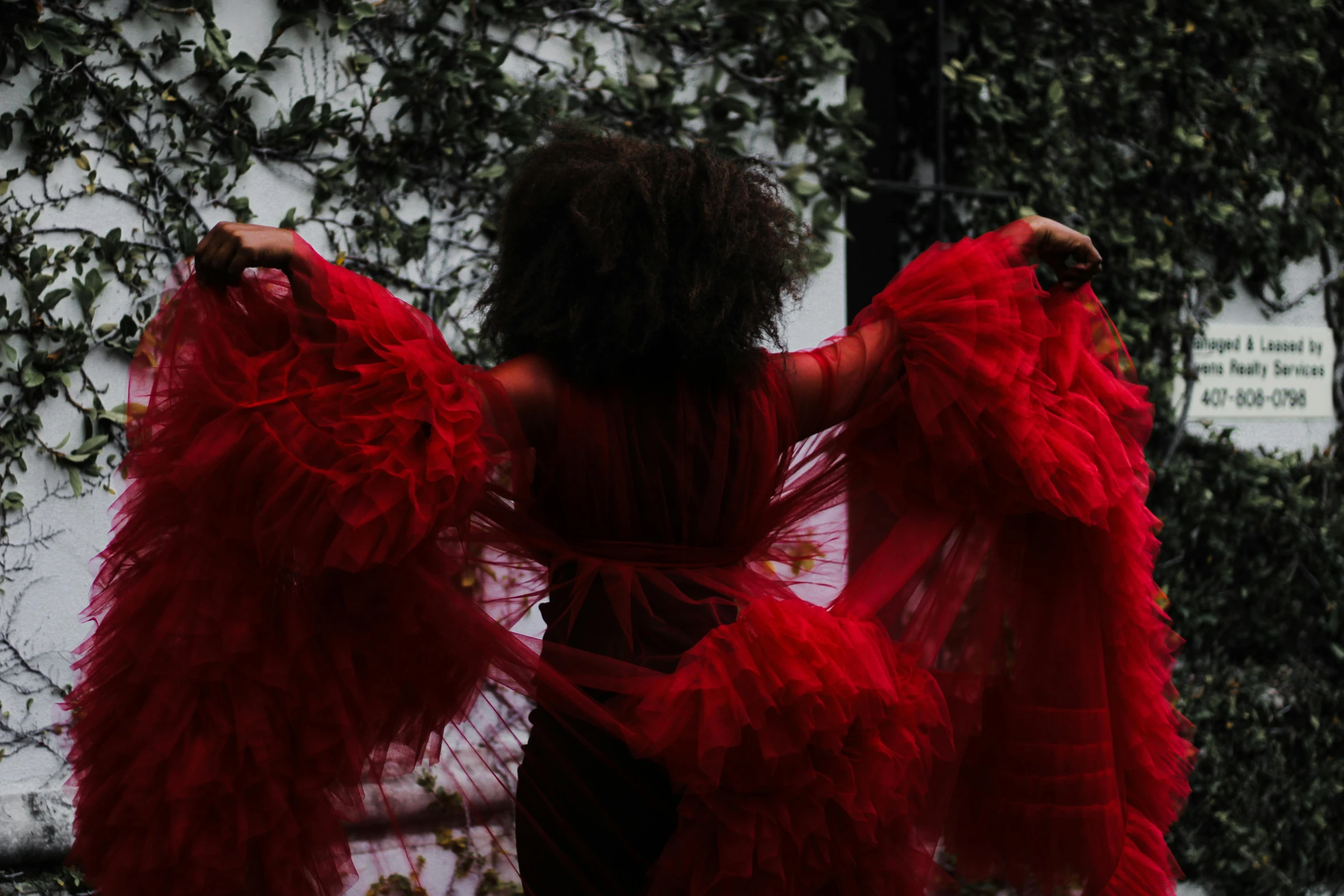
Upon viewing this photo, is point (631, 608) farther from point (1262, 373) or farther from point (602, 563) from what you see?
point (1262, 373)

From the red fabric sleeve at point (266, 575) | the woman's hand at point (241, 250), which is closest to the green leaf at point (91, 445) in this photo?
the red fabric sleeve at point (266, 575)

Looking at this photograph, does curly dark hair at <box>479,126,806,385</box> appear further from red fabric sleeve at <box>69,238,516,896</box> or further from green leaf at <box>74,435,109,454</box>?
green leaf at <box>74,435,109,454</box>

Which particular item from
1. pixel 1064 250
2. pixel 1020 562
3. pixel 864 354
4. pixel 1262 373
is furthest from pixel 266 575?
pixel 1262 373

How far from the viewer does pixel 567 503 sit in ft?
5.90

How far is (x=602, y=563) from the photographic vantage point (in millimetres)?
1805

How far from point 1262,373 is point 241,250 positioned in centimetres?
407

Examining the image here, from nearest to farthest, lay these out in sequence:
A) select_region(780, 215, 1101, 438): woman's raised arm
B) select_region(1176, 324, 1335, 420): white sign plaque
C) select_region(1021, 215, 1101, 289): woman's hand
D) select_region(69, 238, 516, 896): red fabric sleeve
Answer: select_region(69, 238, 516, 896): red fabric sleeve → select_region(780, 215, 1101, 438): woman's raised arm → select_region(1021, 215, 1101, 289): woman's hand → select_region(1176, 324, 1335, 420): white sign plaque

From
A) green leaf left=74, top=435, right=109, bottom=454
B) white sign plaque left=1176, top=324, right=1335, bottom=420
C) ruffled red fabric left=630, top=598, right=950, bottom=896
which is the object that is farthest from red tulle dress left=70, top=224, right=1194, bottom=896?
white sign plaque left=1176, top=324, right=1335, bottom=420

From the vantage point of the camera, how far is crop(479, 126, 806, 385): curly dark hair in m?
1.72

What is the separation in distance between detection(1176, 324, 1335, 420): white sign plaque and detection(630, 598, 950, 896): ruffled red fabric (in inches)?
125

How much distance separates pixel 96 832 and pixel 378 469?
64cm

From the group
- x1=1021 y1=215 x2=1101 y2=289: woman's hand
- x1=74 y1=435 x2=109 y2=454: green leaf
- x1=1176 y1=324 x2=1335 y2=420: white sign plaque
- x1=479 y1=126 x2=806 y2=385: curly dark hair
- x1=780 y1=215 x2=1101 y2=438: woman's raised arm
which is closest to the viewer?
x1=479 y1=126 x2=806 y2=385: curly dark hair

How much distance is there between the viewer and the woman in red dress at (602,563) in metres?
1.62

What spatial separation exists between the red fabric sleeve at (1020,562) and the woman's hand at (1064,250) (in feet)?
0.14
